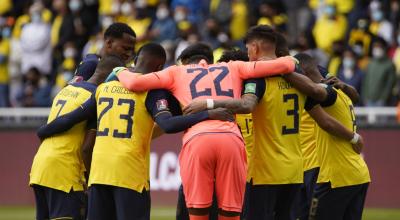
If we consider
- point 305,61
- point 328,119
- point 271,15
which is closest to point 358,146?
point 328,119

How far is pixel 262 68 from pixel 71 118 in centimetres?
204

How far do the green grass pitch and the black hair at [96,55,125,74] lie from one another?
667cm

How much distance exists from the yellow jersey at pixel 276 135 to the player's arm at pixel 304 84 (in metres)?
0.07

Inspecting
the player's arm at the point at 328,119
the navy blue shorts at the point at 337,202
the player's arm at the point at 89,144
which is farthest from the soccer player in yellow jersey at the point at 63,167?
the navy blue shorts at the point at 337,202

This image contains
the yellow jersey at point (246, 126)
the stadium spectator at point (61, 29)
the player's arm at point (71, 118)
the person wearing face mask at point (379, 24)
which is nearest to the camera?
the player's arm at point (71, 118)

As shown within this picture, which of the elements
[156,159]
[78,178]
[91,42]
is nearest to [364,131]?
[156,159]

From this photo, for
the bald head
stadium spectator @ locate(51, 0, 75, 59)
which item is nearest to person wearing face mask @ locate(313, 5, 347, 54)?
stadium spectator @ locate(51, 0, 75, 59)

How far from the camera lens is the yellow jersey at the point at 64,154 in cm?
1159

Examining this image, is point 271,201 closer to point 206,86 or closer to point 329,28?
point 206,86

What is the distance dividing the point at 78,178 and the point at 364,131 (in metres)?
9.60

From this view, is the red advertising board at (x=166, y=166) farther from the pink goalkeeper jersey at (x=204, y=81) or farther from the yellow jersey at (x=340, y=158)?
the pink goalkeeper jersey at (x=204, y=81)

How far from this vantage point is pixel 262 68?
11.0 meters

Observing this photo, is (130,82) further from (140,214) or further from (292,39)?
(292,39)

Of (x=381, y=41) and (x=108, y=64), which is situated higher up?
(x=381, y=41)
